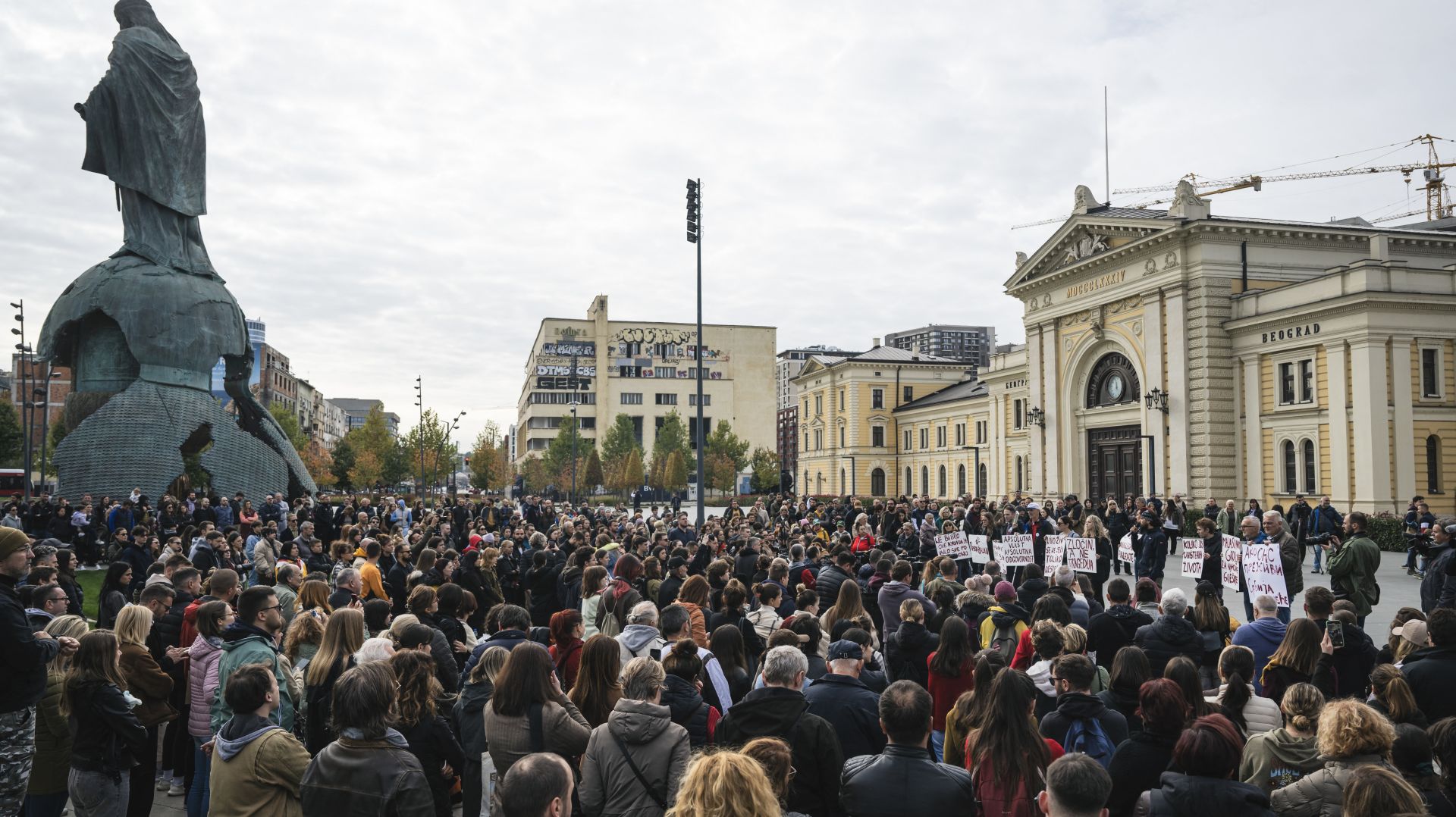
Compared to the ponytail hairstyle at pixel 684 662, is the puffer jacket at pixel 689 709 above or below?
below

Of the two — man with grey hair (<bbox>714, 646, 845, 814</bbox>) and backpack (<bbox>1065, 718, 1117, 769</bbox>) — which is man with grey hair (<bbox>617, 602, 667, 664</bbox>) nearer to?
man with grey hair (<bbox>714, 646, 845, 814</bbox>)

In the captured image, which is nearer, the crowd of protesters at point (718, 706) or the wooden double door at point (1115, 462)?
the crowd of protesters at point (718, 706)

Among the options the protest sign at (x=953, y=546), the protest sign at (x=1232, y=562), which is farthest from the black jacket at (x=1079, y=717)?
the protest sign at (x=953, y=546)

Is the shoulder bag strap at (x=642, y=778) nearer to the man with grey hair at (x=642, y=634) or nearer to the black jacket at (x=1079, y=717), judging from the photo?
the man with grey hair at (x=642, y=634)

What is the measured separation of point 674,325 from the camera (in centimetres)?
12644

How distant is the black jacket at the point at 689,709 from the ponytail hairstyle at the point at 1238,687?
3085mm

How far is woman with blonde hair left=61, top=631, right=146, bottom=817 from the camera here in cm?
577

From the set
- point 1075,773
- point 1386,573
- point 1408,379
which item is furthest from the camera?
point 1408,379

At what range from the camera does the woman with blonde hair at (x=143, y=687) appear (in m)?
Answer: 6.50

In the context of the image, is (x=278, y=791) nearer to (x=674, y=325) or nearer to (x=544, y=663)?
(x=544, y=663)

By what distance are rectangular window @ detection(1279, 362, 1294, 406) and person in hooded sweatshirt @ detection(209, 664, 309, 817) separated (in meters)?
40.4

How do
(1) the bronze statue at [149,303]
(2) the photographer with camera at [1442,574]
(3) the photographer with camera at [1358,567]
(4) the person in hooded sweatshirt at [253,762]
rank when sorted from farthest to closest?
(1) the bronze statue at [149,303]
(3) the photographer with camera at [1358,567]
(2) the photographer with camera at [1442,574]
(4) the person in hooded sweatshirt at [253,762]

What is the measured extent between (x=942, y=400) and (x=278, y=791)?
73719 mm

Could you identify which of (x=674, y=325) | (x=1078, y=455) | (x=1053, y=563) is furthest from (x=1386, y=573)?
(x=674, y=325)
